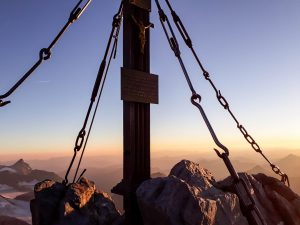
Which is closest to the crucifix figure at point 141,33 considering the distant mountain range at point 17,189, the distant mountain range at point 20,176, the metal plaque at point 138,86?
the metal plaque at point 138,86

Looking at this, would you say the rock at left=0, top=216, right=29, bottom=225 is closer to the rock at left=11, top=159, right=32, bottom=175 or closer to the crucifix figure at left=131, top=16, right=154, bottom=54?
the rock at left=11, top=159, right=32, bottom=175

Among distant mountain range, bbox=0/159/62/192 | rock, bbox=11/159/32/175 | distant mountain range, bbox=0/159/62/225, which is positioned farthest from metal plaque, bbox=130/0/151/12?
rock, bbox=11/159/32/175

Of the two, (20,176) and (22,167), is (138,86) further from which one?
(22,167)

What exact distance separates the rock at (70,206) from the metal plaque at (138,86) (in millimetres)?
1804

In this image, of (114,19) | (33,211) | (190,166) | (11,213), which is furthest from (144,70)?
(11,213)

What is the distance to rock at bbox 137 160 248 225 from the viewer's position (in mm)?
4059

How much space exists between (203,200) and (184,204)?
0.27 metres

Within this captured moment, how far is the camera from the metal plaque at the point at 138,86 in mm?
4992

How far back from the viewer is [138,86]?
525cm

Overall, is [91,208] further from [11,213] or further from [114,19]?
[11,213]

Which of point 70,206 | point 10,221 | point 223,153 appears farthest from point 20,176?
point 223,153

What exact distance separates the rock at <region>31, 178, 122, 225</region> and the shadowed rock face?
0.98m

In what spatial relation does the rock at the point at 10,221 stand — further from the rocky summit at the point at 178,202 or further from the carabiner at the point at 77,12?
the carabiner at the point at 77,12

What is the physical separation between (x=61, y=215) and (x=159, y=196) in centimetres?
158
